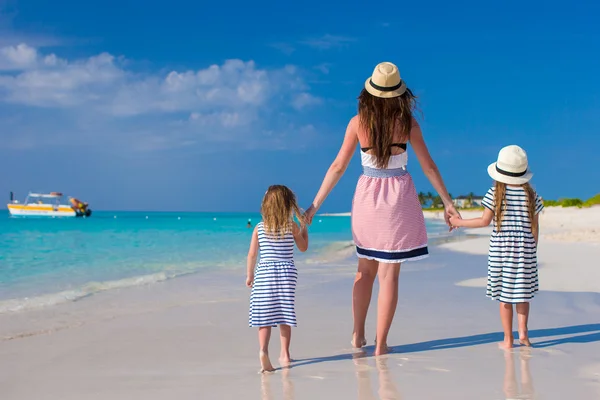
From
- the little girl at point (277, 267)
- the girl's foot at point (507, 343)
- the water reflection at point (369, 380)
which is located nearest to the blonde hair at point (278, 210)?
the little girl at point (277, 267)

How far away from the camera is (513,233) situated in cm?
477

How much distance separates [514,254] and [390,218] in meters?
1.08

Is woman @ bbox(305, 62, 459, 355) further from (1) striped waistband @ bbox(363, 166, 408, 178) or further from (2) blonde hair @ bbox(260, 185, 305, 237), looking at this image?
(2) blonde hair @ bbox(260, 185, 305, 237)

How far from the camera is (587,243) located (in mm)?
15125

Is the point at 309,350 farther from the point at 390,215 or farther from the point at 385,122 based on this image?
the point at 385,122

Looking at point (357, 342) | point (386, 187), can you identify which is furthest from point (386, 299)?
point (386, 187)

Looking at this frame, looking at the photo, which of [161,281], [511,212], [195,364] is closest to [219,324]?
[195,364]

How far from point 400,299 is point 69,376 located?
4102mm

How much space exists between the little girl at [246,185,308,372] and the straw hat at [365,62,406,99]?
0.99 m

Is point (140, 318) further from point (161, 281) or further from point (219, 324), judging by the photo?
point (161, 281)

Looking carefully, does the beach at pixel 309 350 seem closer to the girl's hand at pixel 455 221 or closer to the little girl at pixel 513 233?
the little girl at pixel 513 233

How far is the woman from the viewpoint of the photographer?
4.47 m

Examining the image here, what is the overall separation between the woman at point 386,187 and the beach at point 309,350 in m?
0.66

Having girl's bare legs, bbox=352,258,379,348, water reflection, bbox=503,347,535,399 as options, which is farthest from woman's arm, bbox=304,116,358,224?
water reflection, bbox=503,347,535,399
